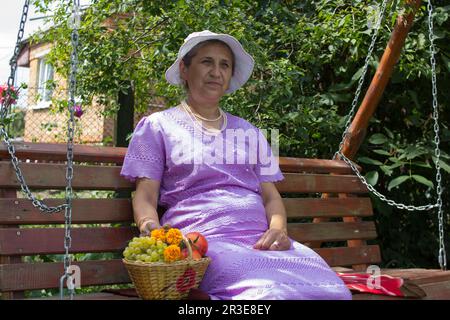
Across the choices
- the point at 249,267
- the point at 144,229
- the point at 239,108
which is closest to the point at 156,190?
the point at 144,229

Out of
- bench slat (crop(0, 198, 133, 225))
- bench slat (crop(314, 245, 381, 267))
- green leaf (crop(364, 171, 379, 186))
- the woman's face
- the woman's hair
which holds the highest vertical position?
the woman's hair

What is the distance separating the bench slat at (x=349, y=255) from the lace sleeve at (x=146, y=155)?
1.27m

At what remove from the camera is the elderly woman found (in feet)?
8.61

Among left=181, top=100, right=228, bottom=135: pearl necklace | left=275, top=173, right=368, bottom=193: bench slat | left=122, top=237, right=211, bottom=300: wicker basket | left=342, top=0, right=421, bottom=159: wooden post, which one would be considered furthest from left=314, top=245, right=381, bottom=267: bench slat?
left=122, top=237, right=211, bottom=300: wicker basket

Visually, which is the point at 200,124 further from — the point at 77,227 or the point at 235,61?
the point at 77,227

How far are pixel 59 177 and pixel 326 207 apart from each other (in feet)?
5.58

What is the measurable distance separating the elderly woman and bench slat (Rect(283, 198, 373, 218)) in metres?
0.53

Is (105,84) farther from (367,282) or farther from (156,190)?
(367,282)

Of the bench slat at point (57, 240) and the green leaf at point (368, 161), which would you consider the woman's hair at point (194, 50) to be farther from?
the green leaf at point (368, 161)

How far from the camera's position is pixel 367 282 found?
10.3 feet

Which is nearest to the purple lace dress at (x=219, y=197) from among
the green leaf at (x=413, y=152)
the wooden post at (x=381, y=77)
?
the wooden post at (x=381, y=77)

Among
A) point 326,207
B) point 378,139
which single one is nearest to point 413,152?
point 378,139

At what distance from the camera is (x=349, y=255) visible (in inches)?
156

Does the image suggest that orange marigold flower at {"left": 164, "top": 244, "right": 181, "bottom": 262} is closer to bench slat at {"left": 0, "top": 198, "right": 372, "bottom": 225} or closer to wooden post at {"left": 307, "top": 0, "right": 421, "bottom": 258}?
bench slat at {"left": 0, "top": 198, "right": 372, "bottom": 225}
